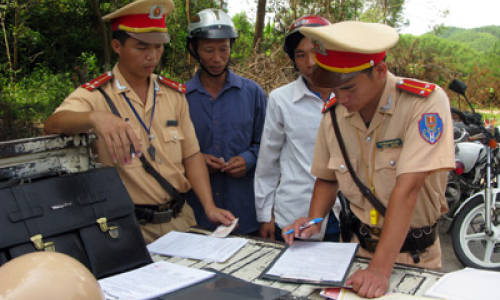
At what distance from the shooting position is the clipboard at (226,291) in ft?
A: 4.79

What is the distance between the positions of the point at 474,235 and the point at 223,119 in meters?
2.66

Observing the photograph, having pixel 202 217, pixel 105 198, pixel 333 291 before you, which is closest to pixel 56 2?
pixel 202 217

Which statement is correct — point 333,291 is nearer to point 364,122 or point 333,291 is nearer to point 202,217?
point 364,122

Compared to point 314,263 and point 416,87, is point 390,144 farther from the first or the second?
point 314,263

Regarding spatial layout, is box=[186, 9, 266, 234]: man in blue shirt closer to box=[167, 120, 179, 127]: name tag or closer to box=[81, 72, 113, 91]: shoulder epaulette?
box=[167, 120, 179, 127]: name tag

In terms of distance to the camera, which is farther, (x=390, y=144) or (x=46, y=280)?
(x=390, y=144)

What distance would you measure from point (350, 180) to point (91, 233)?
42.1 inches

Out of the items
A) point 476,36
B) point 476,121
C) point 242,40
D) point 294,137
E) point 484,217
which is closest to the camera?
point 294,137

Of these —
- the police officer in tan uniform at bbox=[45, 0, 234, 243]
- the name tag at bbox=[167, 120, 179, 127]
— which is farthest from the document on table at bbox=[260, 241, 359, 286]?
the name tag at bbox=[167, 120, 179, 127]

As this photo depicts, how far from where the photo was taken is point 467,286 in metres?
1.49

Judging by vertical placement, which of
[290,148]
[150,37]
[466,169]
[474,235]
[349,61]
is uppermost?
[150,37]

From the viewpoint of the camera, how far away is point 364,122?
190cm

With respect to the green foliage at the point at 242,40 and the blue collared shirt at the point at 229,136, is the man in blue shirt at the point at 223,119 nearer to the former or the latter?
the blue collared shirt at the point at 229,136

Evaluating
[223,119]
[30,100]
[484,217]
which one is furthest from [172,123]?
[30,100]
